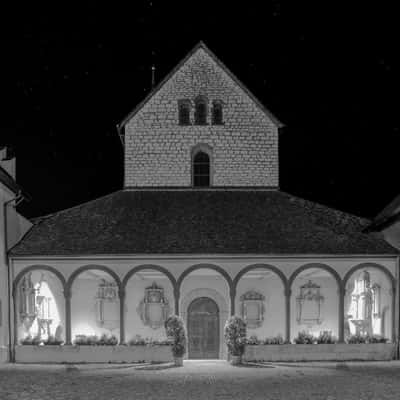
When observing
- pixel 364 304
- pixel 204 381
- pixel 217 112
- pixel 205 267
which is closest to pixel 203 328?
pixel 205 267

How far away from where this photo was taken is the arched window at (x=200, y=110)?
33000mm

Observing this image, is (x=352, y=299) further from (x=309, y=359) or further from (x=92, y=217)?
(x=92, y=217)

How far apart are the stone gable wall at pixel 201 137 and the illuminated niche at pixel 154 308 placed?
14.4ft

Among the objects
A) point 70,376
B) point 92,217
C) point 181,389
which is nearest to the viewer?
point 181,389

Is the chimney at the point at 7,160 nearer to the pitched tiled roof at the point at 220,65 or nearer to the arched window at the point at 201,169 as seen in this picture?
the pitched tiled roof at the point at 220,65

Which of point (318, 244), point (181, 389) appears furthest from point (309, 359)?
point (181, 389)

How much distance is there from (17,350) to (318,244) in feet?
36.0

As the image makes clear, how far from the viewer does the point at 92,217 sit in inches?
1188

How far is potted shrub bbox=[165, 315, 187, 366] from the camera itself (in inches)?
1035

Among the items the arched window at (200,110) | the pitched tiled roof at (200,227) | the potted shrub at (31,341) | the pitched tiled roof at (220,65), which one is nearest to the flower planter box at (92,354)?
the potted shrub at (31,341)

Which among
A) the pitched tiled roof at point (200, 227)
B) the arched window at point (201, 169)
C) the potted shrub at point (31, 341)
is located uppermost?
the arched window at point (201, 169)

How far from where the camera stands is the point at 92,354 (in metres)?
27.2

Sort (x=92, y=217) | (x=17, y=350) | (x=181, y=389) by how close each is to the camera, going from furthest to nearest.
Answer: (x=92, y=217)
(x=17, y=350)
(x=181, y=389)

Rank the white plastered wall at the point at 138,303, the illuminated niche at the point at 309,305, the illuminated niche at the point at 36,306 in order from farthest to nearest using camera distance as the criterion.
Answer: the white plastered wall at the point at 138,303, the illuminated niche at the point at 309,305, the illuminated niche at the point at 36,306
